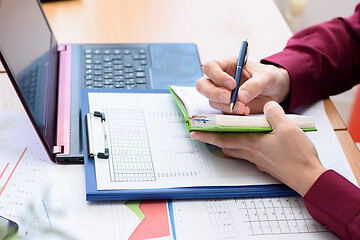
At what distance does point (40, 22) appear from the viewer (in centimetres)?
94

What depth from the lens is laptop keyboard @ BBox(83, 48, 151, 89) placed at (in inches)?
37.6

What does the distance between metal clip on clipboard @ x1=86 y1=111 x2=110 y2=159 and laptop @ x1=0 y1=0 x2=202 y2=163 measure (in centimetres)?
3

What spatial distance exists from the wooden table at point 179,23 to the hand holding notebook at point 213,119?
0.27 metres

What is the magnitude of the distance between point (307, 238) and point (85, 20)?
2.62 feet

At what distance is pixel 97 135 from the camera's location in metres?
0.79

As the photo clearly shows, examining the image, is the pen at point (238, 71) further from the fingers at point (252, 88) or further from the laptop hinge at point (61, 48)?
the laptop hinge at point (61, 48)

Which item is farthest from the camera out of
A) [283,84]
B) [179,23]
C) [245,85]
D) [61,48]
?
[179,23]

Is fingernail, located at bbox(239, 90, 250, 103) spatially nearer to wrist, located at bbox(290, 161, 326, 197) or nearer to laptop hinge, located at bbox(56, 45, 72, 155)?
wrist, located at bbox(290, 161, 326, 197)

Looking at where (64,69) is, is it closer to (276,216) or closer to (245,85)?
(245,85)

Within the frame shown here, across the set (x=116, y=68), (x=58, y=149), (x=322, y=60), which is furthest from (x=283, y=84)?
(x=58, y=149)

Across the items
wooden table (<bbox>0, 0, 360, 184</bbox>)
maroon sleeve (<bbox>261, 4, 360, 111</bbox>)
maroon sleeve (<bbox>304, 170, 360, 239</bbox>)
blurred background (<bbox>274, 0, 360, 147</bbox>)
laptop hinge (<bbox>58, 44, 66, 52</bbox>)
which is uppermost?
blurred background (<bbox>274, 0, 360, 147</bbox>)

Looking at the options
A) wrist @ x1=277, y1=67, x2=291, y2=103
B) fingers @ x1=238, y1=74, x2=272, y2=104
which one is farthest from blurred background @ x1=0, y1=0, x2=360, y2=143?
fingers @ x1=238, y1=74, x2=272, y2=104

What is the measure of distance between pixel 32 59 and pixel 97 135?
0.19 meters

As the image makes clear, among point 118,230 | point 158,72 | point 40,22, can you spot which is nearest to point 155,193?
point 118,230
